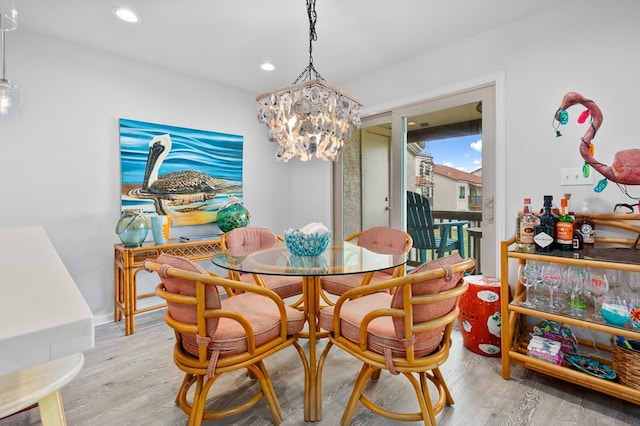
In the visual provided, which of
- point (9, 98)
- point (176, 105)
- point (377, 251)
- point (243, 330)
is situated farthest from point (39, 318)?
point (176, 105)

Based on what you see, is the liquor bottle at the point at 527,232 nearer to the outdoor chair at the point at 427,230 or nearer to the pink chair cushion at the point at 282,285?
the outdoor chair at the point at 427,230

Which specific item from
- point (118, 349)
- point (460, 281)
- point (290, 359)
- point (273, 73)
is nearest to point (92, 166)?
point (118, 349)

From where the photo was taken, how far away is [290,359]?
217 centimetres

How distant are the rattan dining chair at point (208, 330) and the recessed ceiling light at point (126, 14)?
191cm

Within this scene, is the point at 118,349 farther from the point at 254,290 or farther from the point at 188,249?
the point at 254,290

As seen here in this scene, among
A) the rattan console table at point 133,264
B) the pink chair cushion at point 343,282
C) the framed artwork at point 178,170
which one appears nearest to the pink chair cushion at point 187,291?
the pink chair cushion at point 343,282

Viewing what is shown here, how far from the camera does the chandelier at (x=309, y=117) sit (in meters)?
1.77

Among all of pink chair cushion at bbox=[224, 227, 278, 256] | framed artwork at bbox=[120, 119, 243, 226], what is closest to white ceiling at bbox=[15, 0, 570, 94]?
framed artwork at bbox=[120, 119, 243, 226]

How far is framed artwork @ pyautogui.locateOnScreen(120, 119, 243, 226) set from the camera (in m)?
2.96

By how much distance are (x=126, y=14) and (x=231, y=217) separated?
1.83 meters

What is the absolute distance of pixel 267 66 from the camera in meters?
3.11

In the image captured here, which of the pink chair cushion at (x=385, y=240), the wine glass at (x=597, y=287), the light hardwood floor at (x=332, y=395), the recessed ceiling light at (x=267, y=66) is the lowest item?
the light hardwood floor at (x=332, y=395)

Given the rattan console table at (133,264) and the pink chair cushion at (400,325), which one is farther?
the rattan console table at (133,264)

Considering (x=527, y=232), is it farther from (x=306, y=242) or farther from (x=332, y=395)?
(x=332, y=395)
